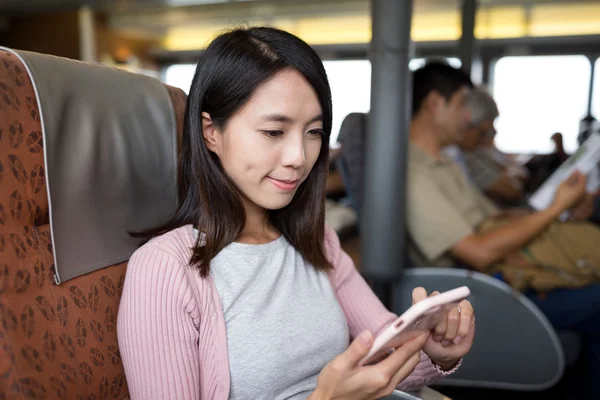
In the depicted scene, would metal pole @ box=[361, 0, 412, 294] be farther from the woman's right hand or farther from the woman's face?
the woman's right hand

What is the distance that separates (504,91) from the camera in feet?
23.4

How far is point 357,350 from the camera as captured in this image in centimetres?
72

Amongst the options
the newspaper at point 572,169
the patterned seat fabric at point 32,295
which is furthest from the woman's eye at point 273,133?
→ the newspaper at point 572,169

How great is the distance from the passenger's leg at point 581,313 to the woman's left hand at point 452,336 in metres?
1.21

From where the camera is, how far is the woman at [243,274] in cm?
81

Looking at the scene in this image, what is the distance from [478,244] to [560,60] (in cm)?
608

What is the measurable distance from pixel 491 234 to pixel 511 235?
0.07 m

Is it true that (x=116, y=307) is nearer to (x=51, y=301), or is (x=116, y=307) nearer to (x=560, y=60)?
(x=51, y=301)

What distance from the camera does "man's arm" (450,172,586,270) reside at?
190 cm

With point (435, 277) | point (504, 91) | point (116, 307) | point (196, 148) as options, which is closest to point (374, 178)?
point (435, 277)

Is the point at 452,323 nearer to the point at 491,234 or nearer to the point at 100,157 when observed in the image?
the point at 100,157

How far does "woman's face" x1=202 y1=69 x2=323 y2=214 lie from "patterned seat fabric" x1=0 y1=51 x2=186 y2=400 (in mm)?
291

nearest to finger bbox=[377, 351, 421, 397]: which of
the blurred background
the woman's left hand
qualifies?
the woman's left hand

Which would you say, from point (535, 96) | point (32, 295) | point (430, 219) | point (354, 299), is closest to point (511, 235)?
point (430, 219)
